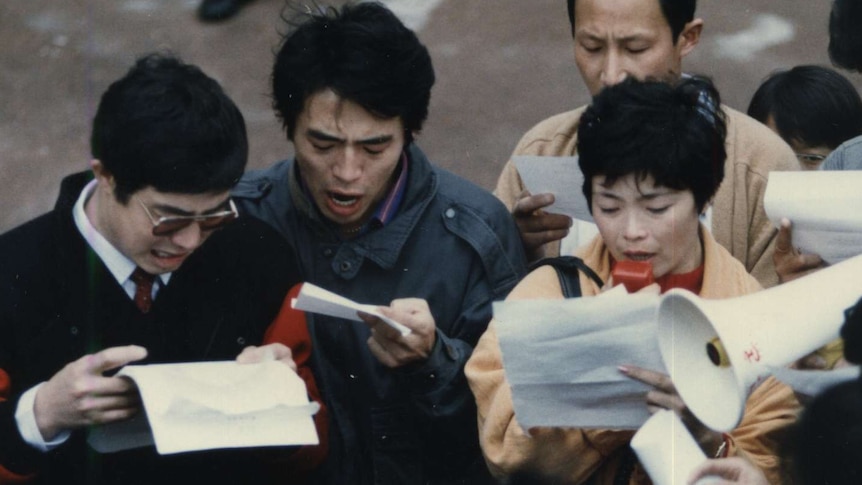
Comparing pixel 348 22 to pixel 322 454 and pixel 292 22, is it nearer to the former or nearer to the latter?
pixel 292 22

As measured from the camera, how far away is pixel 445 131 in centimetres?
767

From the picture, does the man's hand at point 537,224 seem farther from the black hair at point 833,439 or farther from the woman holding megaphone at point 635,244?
the black hair at point 833,439

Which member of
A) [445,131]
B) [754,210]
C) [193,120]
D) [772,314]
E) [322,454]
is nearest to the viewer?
[772,314]

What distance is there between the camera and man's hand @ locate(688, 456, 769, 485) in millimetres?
3281

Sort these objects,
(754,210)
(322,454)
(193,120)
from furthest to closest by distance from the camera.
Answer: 1. (754,210)
2. (322,454)
3. (193,120)

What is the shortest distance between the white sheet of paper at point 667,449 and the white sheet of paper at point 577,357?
0.12 meters

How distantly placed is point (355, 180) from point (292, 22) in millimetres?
581

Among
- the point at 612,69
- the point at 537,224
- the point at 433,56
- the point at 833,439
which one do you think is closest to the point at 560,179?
the point at 537,224

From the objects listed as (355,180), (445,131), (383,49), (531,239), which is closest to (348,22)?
(383,49)

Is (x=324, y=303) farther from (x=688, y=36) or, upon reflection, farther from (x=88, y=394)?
(x=688, y=36)

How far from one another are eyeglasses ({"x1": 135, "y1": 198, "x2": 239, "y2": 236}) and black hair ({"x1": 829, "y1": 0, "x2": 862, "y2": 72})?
193 centimetres

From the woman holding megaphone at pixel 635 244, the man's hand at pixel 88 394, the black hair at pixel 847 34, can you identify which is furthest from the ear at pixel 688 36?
the man's hand at pixel 88 394

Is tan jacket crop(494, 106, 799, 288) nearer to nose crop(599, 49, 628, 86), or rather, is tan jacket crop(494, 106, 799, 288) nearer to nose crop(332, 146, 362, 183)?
nose crop(599, 49, 628, 86)

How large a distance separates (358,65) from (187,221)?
28.6 inches
